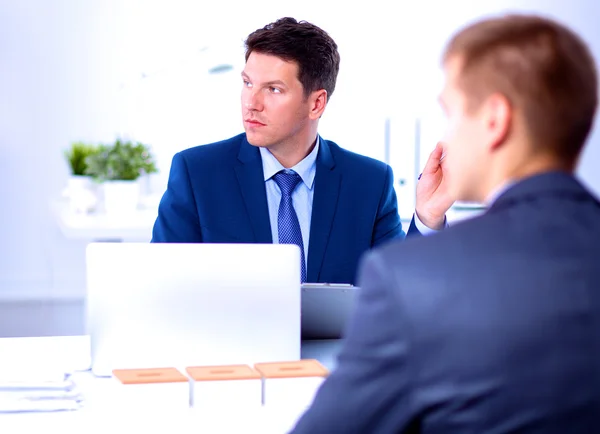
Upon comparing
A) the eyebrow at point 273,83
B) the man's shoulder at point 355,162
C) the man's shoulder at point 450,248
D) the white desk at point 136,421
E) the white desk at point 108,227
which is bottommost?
the white desk at point 108,227

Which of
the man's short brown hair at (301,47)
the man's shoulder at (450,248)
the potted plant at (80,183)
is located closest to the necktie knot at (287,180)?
the man's short brown hair at (301,47)

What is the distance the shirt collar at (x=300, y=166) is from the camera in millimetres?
2518

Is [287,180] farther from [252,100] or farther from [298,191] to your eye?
[252,100]

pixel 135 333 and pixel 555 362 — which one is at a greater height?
pixel 555 362

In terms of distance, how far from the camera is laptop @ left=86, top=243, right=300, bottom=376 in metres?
1.62

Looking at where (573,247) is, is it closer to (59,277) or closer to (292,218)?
(292,218)

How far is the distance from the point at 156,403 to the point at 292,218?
3.67ft

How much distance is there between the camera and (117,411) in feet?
4.74

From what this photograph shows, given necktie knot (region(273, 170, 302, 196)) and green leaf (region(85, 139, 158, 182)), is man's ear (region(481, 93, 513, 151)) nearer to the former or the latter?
necktie knot (region(273, 170, 302, 196))

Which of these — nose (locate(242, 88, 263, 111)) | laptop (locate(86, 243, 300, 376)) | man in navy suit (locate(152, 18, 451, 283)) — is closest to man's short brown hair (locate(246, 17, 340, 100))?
man in navy suit (locate(152, 18, 451, 283))

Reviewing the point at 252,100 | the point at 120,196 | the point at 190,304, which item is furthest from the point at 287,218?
the point at 120,196

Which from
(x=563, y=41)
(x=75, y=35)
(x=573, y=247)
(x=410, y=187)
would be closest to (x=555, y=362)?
(x=573, y=247)

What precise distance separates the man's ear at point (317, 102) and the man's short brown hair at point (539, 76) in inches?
65.9

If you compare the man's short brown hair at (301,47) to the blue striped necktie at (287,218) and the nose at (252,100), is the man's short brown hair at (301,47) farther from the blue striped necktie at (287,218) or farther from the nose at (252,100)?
the blue striped necktie at (287,218)
